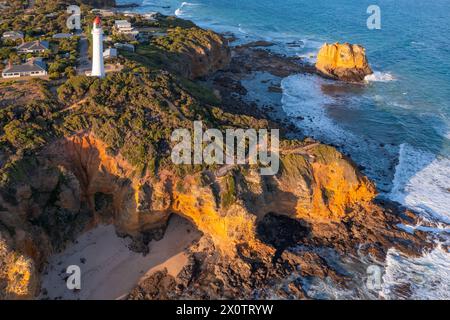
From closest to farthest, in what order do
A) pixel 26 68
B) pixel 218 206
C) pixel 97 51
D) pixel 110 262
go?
pixel 110 262 → pixel 218 206 → pixel 97 51 → pixel 26 68

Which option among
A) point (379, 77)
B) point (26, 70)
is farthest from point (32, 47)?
point (379, 77)

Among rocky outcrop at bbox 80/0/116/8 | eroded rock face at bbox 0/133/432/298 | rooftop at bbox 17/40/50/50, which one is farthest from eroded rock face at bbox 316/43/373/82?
rocky outcrop at bbox 80/0/116/8

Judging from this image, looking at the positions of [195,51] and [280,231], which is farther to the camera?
[195,51]

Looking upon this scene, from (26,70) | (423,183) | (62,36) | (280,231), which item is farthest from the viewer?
(62,36)

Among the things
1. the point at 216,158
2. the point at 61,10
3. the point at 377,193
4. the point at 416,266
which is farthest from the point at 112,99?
the point at 61,10

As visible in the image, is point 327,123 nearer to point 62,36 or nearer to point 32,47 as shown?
point 62,36

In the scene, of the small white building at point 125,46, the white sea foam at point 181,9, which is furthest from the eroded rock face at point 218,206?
the white sea foam at point 181,9
